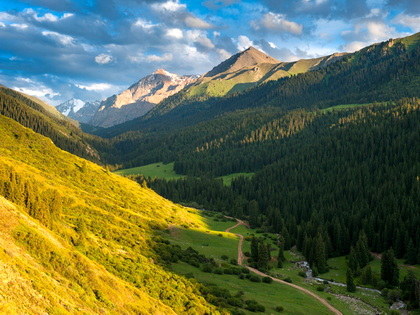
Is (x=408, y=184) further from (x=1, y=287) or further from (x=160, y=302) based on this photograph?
(x=1, y=287)

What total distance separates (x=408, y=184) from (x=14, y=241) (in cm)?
17736

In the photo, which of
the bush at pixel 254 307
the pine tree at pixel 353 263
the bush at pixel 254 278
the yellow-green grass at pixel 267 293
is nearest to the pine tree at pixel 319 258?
the pine tree at pixel 353 263

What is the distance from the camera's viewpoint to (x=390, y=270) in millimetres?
95312

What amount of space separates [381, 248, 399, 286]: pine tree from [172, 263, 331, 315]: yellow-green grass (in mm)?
30134

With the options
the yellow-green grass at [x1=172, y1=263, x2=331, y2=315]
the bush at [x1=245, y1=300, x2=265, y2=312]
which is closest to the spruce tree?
the yellow-green grass at [x1=172, y1=263, x2=331, y2=315]

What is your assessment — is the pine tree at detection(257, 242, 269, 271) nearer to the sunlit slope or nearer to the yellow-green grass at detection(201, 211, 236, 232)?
the sunlit slope

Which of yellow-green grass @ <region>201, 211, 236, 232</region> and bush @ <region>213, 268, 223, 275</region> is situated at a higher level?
bush @ <region>213, 268, 223, 275</region>

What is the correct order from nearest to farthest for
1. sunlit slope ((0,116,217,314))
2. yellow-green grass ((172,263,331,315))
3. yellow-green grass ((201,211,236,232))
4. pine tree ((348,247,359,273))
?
sunlit slope ((0,116,217,314)) → yellow-green grass ((172,263,331,315)) → pine tree ((348,247,359,273)) → yellow-green grass ((201,211,236,232))

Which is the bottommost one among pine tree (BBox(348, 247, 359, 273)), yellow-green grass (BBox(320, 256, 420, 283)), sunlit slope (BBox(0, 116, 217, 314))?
yellow-green grass (BBox(320, 256, 420, 283))

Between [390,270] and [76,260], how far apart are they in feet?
276

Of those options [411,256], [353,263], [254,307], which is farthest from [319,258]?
[254,307]

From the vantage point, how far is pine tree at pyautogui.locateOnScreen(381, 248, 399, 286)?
307 ft

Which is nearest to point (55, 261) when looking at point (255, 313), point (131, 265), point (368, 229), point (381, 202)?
point (131, 265)

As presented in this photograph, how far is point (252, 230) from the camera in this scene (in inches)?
6535
